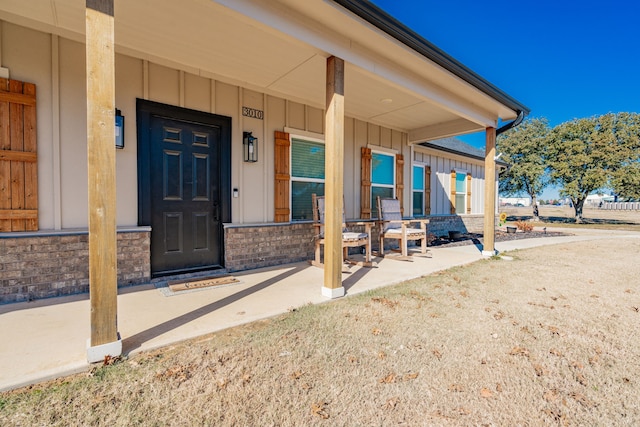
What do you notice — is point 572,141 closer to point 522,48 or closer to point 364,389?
point 522,48

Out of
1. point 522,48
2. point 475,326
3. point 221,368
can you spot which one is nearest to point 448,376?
point 475,326

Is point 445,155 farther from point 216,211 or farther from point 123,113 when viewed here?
point 123,113

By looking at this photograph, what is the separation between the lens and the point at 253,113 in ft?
14.6

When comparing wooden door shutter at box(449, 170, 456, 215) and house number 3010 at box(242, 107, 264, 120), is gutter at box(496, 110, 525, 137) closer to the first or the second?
wooden door shutter at box(449, 170, 456, 215)

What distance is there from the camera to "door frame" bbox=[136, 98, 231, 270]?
3.56 metres

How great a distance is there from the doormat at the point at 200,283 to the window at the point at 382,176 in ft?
11.7

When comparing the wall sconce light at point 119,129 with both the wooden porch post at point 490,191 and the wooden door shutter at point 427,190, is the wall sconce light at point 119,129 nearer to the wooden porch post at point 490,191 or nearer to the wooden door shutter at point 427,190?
the wooden porch post at point 490,191

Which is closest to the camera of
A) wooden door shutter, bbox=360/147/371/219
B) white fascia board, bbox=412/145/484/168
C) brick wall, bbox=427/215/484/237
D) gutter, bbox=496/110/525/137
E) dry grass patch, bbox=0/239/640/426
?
dry grass patch, bbox=0/239/640/426

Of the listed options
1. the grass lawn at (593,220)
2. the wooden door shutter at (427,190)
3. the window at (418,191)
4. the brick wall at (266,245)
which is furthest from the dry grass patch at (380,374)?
the grass lawn at (593,220)

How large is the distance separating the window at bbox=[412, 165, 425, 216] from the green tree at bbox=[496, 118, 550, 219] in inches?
530

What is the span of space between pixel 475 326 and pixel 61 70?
4.76 meters

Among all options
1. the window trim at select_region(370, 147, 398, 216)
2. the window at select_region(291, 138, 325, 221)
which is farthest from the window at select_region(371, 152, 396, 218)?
the window at select_region(291, 138, 325, 221)

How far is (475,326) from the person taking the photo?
2605 millimetres

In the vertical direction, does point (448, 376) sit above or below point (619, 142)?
below
